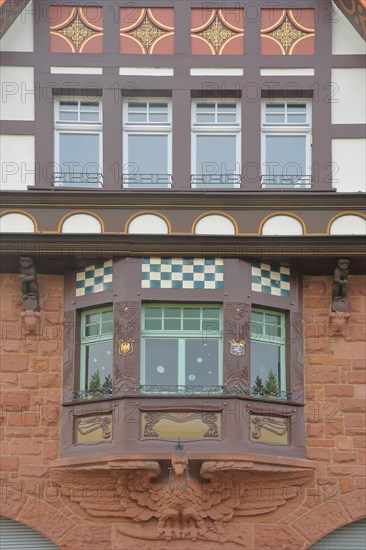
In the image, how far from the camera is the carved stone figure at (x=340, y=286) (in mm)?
23922

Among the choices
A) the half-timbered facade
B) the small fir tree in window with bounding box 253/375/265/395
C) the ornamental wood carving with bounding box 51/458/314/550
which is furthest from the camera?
the small fir tree in window with bounding box 253/375/265/395

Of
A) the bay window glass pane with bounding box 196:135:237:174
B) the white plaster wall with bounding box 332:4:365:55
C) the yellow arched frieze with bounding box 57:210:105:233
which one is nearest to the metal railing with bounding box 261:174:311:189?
the bay window glass pane with bounding box 196:135:237:174

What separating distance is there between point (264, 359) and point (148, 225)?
2420 millimetres

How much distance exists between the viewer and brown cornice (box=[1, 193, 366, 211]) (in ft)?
78.3

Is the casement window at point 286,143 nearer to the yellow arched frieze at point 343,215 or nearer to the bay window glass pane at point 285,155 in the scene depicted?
the bay window glass pane at point 285,155

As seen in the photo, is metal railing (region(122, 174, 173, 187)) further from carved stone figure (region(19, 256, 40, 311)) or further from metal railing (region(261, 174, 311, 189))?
carved stone figure (region(19, 256, 40, 311))

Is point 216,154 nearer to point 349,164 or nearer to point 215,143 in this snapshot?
point 215,143

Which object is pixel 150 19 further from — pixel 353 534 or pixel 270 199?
pixel 353 534

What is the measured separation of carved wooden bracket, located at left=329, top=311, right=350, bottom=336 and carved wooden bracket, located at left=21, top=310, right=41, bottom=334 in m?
4.02

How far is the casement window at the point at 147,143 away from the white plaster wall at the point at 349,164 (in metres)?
2.33

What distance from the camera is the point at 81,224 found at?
23.9 meters

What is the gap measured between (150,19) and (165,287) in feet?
13.2

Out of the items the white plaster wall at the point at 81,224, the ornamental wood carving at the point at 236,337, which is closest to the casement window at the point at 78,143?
the white plaster wall at the point at 81,224

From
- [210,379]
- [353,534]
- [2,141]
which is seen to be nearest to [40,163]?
[2,141]
